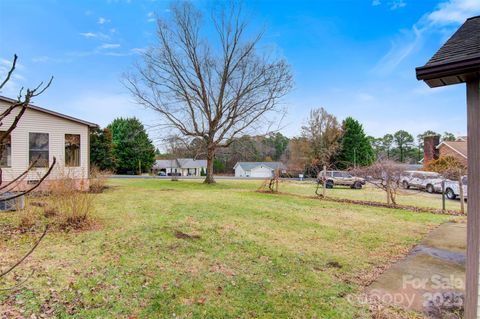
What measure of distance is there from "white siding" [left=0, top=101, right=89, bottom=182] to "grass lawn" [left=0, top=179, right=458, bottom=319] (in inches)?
239

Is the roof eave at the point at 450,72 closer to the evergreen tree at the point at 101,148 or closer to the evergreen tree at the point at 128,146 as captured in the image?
the evergreen tree at the point at 101,148

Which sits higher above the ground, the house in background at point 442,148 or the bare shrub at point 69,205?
the house in background at point 442,148

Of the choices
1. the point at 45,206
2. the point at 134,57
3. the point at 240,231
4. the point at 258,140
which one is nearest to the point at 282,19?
the point at 258,140

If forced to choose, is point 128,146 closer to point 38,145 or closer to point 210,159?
point 210,159

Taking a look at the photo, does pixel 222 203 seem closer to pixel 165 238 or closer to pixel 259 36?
pixel 165 238

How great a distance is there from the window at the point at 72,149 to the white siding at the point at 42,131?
0.18 meters

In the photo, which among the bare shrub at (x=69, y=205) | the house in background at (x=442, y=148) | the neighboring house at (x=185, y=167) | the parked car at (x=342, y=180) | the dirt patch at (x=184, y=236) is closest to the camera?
the dirt patch at (x=184, y=236)

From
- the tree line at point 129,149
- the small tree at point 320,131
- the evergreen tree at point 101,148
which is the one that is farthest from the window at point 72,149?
the small tree at point 320,131

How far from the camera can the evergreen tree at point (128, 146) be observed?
A: 41.6 m

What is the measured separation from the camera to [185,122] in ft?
66.2

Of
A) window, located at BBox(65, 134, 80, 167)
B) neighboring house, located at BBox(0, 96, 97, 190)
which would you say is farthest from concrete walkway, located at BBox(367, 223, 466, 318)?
window, located at BBox(65, 134, 80, 167)

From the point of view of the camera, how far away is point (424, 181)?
20.8m

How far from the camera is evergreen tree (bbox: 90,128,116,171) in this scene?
35.2 metres

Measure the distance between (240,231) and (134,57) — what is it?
17.3 m
